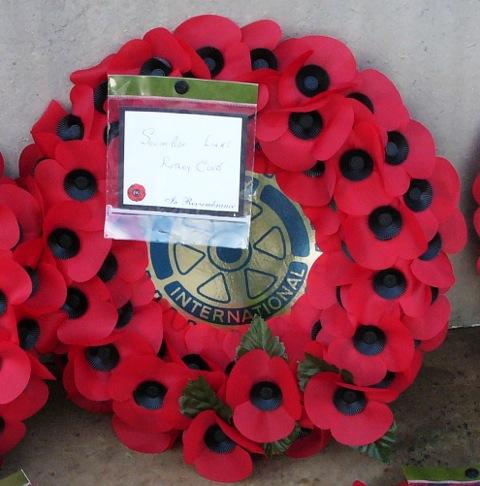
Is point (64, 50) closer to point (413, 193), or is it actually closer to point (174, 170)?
point (174, 170)

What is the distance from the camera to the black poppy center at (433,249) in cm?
154

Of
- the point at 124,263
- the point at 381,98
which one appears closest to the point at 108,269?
the point at 124,263

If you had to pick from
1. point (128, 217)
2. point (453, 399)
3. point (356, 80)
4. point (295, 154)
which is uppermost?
point (356, 80)

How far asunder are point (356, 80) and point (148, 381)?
0.61m

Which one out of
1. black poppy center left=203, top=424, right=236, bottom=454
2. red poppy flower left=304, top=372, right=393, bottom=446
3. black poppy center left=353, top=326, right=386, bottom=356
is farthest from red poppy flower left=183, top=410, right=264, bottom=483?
black poppy center left=353, top=326, right=386, bottom=356

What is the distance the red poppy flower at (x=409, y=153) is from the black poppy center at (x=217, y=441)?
20.1 inches

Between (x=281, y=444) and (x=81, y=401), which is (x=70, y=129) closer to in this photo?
(x=81, y=401)

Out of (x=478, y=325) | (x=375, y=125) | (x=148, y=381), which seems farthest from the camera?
(x=478, y=325)

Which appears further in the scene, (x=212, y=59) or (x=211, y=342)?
(x=211, y=342)

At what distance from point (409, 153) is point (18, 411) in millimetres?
777


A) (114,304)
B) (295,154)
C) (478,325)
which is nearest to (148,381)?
(114,304)

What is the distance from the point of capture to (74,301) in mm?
1541

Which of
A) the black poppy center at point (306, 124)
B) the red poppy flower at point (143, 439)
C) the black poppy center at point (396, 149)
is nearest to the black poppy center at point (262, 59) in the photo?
the black poppy center at point (306, 124)

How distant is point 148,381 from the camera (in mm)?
1559
